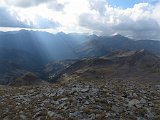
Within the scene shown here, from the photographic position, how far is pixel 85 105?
84.9ft

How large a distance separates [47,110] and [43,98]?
14.5 feet

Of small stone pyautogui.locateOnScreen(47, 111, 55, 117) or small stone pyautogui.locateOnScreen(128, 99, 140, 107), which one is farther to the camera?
small stone pyautogui.locateOnScreen(128, 99, 140, 107)

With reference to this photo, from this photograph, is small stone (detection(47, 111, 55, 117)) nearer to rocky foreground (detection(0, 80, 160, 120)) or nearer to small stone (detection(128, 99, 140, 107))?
rocky foreground (detection(0, 80, 160, 120))

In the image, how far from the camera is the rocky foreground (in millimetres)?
24031

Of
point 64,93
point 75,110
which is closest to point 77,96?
point 64,93

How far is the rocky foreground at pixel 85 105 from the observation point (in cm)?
2403

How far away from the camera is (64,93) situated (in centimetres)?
2983

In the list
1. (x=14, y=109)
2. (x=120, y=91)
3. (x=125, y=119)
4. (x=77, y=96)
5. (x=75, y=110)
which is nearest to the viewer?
(x=125, y=119)

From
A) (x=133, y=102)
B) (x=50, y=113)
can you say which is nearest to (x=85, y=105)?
(x=50, y=113)

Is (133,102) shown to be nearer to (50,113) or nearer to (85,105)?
(85,105)

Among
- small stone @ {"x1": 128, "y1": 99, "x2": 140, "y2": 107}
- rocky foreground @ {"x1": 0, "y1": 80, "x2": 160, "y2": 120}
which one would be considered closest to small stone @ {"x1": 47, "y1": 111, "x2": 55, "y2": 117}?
rocky foreground @ {"x1": 0, "y1": 80, "x2": 160, "y2": 120}

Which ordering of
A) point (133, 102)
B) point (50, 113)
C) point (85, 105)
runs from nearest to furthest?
point (50, 113), point (85, 105), point (133, 102)

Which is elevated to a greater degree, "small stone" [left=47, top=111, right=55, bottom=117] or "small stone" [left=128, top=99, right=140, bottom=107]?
"small stone" [left=128, top=99, right=140, bottom=107]

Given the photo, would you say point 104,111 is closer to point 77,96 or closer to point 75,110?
point 75,110
